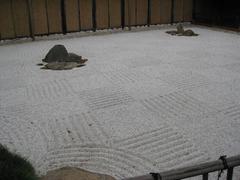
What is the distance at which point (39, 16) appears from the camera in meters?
10.8

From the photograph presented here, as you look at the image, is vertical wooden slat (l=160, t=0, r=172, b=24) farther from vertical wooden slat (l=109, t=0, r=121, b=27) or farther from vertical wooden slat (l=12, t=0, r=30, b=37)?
vertical wooden slat (l=12, t=0, r=30, b=37)

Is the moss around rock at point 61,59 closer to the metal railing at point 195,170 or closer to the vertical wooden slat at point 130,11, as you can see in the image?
the vertical wooden slat at point 130,11

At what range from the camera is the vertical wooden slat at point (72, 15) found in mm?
11203

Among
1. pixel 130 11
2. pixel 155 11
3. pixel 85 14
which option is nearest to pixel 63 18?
pixel 85 14

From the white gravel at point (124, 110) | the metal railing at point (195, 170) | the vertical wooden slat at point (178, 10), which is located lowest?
the white gravel at point (124, 110)

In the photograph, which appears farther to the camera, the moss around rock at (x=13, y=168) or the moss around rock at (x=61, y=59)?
the moss around rock at (x=61, y=59)

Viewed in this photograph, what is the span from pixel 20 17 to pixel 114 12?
348 cm

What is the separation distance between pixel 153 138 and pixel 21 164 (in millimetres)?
1761

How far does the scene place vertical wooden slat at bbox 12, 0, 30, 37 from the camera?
1038 centimetres

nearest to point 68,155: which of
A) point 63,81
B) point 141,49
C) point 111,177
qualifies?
point 111,177

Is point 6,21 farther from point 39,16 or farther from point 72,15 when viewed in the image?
point 72,15

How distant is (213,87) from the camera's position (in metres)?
5.37

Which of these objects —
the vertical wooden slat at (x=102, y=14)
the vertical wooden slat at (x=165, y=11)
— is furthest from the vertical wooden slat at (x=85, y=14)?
the vertical wooden slat at (x=165, y=11)

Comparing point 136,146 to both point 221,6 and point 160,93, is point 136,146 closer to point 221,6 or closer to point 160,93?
point 160,93
